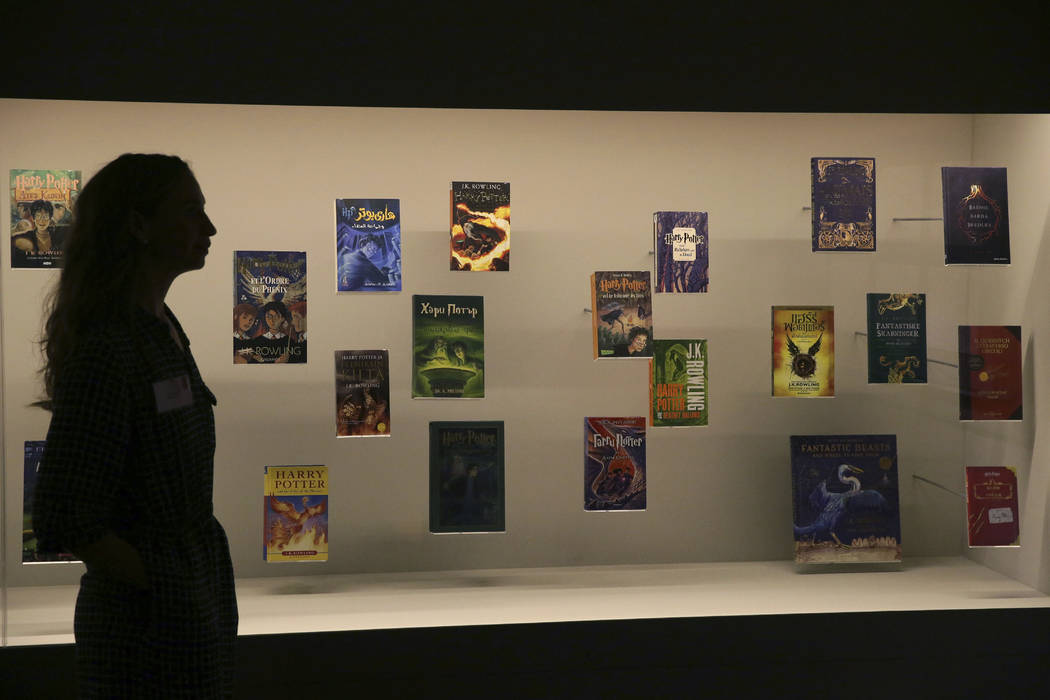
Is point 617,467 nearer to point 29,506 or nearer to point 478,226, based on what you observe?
point 478,226

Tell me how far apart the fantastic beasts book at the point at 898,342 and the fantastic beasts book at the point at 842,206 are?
232 mm

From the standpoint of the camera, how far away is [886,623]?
8.86ft

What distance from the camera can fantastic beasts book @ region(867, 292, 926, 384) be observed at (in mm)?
3008

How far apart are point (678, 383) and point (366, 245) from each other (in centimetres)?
113

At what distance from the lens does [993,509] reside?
2975mm

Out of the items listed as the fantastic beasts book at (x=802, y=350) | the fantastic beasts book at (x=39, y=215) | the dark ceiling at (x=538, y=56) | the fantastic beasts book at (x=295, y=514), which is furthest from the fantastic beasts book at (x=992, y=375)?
the fantastic beasts book at (x=39, y=215)

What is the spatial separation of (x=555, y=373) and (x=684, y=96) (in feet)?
3.26

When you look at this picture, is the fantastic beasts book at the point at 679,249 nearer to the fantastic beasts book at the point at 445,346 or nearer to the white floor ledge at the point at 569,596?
the fantastic beasts book at the point at 445,346

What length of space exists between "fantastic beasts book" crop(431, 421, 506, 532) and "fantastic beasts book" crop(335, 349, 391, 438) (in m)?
0.20

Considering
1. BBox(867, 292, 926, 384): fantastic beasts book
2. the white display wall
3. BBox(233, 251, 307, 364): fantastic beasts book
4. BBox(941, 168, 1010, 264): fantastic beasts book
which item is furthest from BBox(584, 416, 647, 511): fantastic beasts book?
BBox(941, 168, 1010, 264): fantastic beasts book

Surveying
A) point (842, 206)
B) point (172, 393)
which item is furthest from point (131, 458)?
point (842, 206)

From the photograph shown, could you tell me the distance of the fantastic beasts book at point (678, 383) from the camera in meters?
3.03

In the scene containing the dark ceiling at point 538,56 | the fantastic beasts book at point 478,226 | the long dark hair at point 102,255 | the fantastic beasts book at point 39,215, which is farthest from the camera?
the fantastic beasts book at point 478,226

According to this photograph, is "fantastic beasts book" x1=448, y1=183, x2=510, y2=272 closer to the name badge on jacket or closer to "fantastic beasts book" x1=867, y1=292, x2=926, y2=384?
"fantastic beasts book" x1=867, y1=292, x2=926, y2=384
